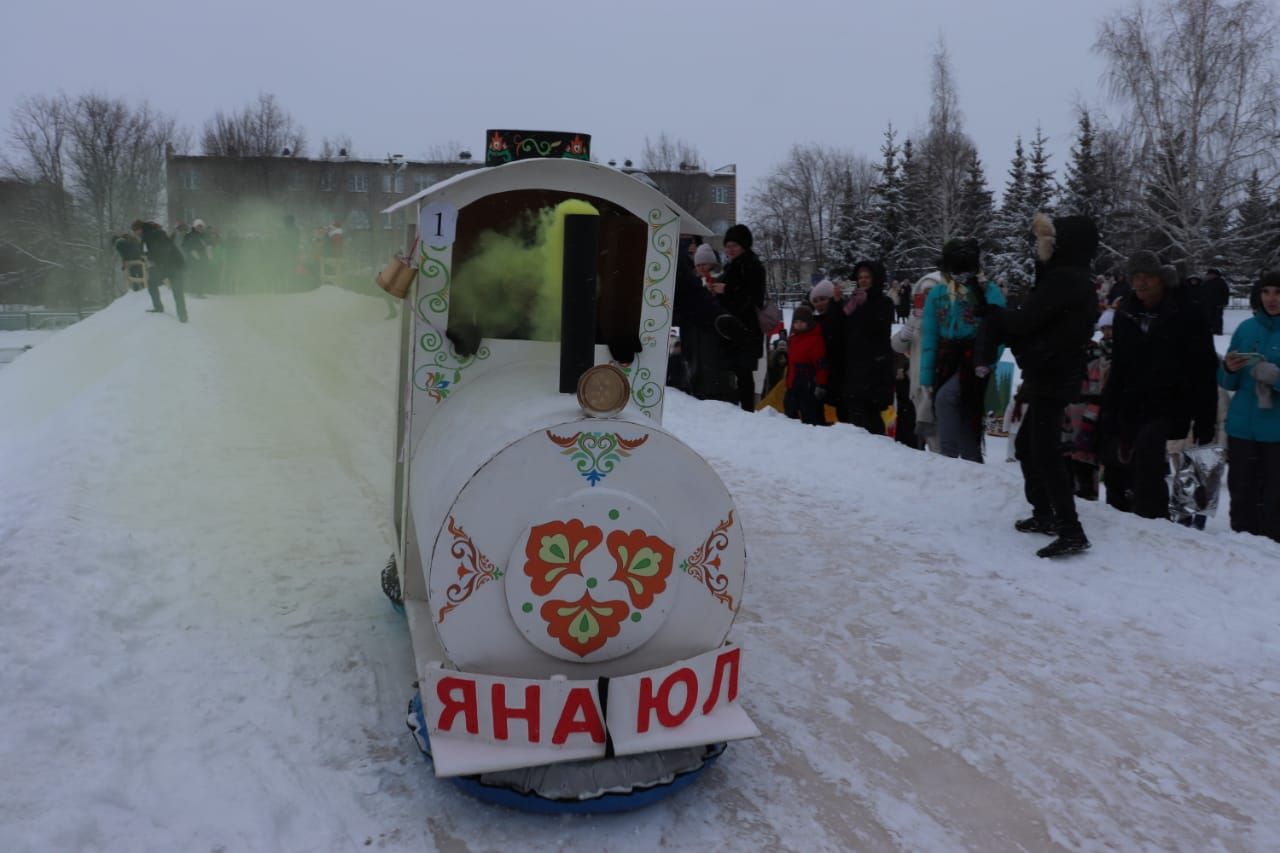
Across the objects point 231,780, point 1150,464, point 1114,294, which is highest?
point 1114,294

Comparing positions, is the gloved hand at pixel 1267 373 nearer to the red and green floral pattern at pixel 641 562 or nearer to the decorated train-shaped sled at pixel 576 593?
the decorated train-shaped sled at pixel 576 593

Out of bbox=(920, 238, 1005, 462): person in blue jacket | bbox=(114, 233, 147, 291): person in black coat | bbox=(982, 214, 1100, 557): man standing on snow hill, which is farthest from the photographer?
bbox=(114, 233, 147, 291): person in black coat

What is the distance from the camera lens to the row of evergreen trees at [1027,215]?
31.9m

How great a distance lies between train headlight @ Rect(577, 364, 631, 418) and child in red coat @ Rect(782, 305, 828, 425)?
7343mm

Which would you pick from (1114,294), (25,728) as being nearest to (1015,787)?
(25,728)

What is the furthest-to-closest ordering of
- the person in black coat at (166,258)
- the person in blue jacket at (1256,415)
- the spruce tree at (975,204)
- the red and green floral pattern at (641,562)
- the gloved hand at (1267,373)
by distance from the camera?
1. the spruce tree at (975,204)
2. the person in black coat at (166,258)
3. the person in blue jacket at (1256,415)
4. the gloved hand at (1267,373)
5. the red and green floral pattern at (641,562)

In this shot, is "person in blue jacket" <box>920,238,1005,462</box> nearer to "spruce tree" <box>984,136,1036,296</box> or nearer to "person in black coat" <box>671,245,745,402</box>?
"person in black coat" <box>671,245,745,402</box>

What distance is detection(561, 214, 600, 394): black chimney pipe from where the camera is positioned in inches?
143

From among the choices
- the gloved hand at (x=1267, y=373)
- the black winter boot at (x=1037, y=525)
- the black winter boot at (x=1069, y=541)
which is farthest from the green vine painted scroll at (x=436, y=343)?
the gloved hand at (x=1267, y=373)

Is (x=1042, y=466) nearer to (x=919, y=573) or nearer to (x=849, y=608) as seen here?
(x=919, y=573)

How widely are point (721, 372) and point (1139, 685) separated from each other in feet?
24.2

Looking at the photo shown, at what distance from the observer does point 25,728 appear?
4031 mm

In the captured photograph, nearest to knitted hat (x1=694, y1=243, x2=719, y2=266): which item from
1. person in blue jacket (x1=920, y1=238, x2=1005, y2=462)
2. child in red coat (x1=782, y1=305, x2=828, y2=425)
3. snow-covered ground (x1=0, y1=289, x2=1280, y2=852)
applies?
child in red coat (x1=782, y1=305, x2=828, y2=425)

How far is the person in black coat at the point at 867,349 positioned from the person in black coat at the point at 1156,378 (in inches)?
104
